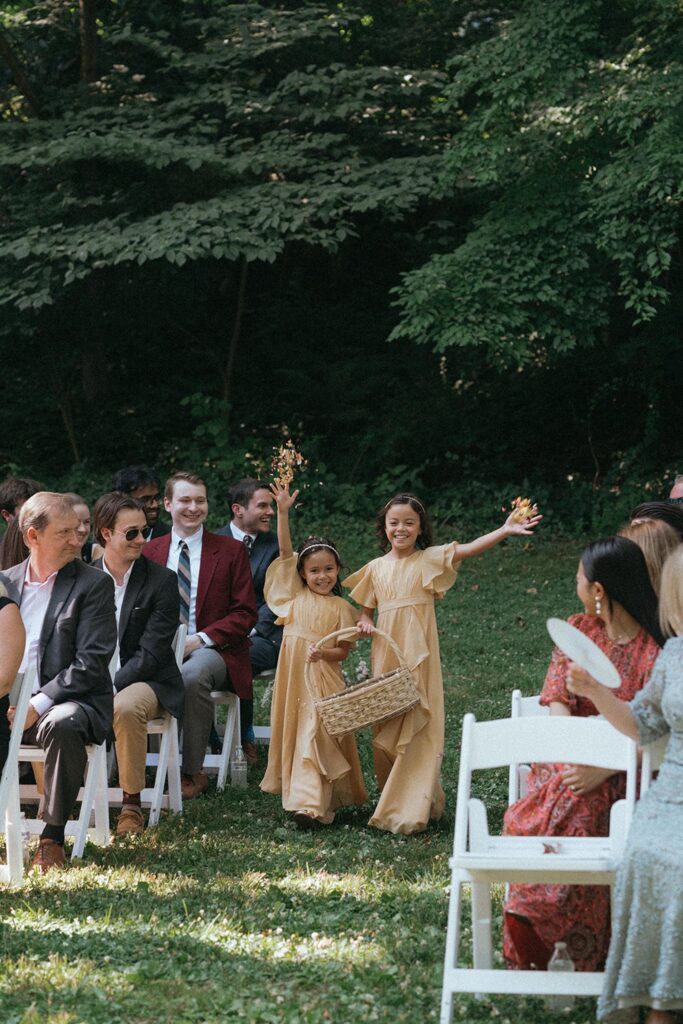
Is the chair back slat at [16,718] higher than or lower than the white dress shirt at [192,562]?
lower

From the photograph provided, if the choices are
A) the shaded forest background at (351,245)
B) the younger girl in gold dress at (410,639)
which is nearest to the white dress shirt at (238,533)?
the younger girl in gold dress at (410,639)

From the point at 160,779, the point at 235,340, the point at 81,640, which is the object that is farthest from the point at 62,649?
the point at 235,340

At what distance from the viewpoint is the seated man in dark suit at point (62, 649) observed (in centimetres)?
585

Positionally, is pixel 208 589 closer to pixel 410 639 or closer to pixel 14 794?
pixel 410 639

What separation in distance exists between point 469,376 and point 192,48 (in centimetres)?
568

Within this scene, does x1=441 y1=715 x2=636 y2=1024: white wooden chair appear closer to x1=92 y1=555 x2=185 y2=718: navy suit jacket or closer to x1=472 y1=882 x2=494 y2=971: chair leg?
x1=472 y1=882 x2=494 y2=971: chair leg

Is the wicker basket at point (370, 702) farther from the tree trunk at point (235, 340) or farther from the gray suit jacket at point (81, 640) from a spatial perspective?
the tree trunk at point (235, 340)

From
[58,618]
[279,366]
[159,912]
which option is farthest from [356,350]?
[159,912]

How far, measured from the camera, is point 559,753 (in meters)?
4.18

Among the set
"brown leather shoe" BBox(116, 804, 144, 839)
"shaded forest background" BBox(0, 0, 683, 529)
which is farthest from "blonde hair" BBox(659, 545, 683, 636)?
"shaded forest background" BBox(0, 0, 683, 529)

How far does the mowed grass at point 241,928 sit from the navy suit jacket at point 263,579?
4.13 ft

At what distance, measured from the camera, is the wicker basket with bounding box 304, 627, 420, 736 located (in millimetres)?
6160

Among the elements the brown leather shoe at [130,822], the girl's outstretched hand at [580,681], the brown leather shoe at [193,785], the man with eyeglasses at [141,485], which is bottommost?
the brown leather shoe at [130,822]

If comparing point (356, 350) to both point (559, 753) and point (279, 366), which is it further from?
point (559, 753)
